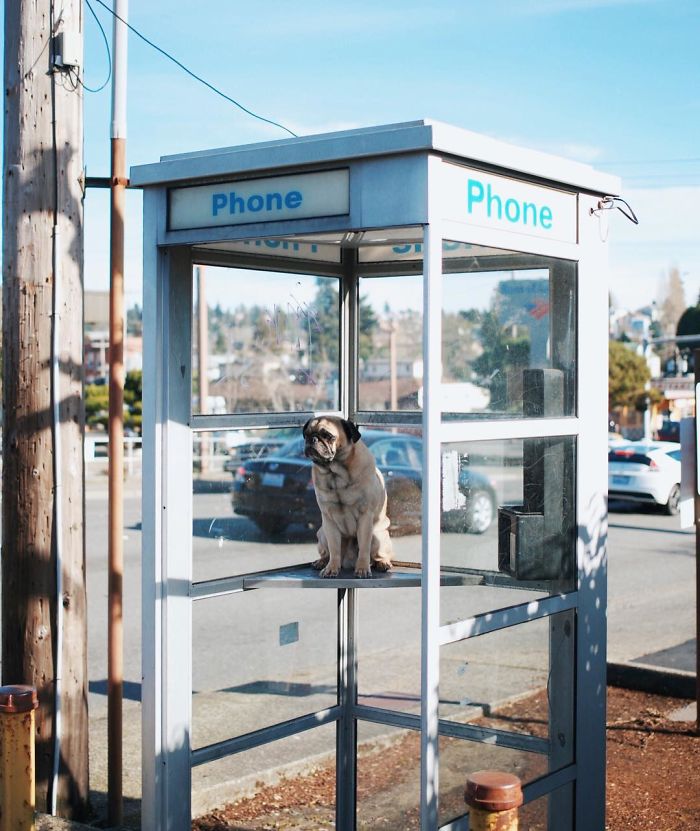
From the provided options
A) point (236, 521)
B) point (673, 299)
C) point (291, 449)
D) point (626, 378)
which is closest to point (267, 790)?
point (236, 521)

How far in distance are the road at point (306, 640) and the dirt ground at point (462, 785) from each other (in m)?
0.16

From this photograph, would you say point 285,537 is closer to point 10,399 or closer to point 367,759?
point 367,759

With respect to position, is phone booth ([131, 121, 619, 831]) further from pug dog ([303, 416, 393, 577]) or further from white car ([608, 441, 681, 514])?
white car ([608, 441, 681, 514])

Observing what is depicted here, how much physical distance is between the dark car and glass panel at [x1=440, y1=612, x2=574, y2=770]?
526mm

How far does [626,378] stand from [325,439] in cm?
4713

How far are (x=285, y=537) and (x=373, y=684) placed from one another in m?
1.99

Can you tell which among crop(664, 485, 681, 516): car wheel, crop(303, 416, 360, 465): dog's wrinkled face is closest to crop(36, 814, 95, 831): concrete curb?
crop(303, 416, 360, 465): dog's wrinkled face

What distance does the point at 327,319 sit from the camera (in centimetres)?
601

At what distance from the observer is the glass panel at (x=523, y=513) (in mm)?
4711

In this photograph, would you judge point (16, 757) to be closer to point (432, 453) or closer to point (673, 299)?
point (432, 453)

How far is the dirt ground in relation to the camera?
481 centimetres

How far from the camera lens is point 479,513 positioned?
4.77 m

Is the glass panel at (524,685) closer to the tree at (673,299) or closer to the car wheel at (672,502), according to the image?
the car wheel at (672,502)

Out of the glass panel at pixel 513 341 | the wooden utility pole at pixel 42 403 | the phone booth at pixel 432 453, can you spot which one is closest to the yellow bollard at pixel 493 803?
the phone booth at pixel 432 453
